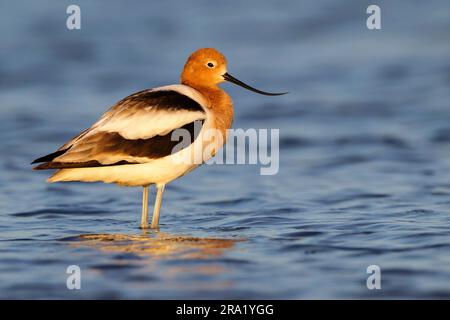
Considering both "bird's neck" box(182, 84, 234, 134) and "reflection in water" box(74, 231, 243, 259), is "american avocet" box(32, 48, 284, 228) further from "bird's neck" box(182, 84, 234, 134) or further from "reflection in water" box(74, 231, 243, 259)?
"reflection in water" box(74, 231, 243, 259)

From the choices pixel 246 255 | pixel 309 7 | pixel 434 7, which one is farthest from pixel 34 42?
pixel 246 255

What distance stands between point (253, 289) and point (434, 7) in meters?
14.8

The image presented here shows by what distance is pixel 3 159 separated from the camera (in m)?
12.4

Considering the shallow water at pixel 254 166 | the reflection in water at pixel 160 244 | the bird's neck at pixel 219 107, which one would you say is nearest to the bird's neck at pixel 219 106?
the bird's neck at pixel 219 107

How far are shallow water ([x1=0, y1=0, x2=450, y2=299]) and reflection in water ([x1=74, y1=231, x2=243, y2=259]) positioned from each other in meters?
0.03

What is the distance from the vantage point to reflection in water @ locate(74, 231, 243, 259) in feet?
25.6

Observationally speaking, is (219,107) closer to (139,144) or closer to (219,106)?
(219,106)

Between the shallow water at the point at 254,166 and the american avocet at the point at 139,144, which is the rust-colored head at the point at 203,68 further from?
the shallow water at the point at 254,166

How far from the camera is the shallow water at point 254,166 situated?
287 inches

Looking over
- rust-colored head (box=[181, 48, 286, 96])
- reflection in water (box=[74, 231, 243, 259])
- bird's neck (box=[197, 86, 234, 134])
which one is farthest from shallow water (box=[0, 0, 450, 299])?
rust-colored head (box=[181, 48, 286, 96])

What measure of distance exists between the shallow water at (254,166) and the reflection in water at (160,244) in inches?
1.0

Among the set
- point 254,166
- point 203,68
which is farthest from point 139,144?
point 254,166

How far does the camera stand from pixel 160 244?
8.17m

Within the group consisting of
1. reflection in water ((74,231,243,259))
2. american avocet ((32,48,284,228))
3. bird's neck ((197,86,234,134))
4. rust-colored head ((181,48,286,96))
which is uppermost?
rust-colored head ((181,48,286,96))
